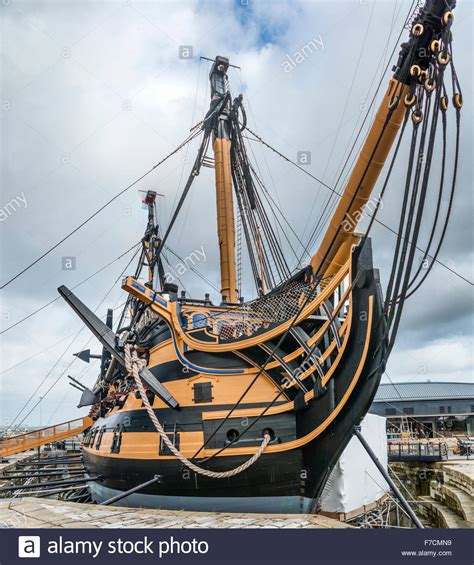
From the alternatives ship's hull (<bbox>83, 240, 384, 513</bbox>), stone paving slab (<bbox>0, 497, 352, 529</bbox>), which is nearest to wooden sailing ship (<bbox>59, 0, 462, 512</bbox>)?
ship's hull (<bbox>83, 240, 384, 513</bbox>)

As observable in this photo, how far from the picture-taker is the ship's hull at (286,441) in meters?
8.27

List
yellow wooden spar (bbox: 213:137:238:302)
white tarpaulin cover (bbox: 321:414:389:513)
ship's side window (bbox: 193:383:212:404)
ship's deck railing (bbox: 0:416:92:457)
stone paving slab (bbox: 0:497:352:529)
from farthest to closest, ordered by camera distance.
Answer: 1. ship's deck railing (bbox: 0:416:92:457)
2. yellow wooden spar (bbox: 213:137:238:302)
3. ship's side window (bbox: 193:383:212:404)
4. white tarpaulin cover (bbox: 321:414:389:513)
5. stone paving slab (bbox: 0:497:352:529)

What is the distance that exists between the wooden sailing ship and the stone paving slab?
288cm

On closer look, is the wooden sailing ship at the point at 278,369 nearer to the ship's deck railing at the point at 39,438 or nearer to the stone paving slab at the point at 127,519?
the stone paving slab at the point at 127,519

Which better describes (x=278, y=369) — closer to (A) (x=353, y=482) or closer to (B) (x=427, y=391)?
(A) (x=353, y=482)

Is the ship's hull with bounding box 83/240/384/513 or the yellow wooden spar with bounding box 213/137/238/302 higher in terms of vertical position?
the yellow wooden spar with bounding box 213/137/238/302

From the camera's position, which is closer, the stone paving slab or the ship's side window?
the stone paving slab

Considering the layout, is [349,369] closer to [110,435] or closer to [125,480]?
[125,480]

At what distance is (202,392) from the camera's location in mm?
10516

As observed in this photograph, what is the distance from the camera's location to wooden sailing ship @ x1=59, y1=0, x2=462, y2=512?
792 cm

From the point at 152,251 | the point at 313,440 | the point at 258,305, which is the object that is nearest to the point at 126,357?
the point at 258,305

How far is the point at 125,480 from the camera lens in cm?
1172
